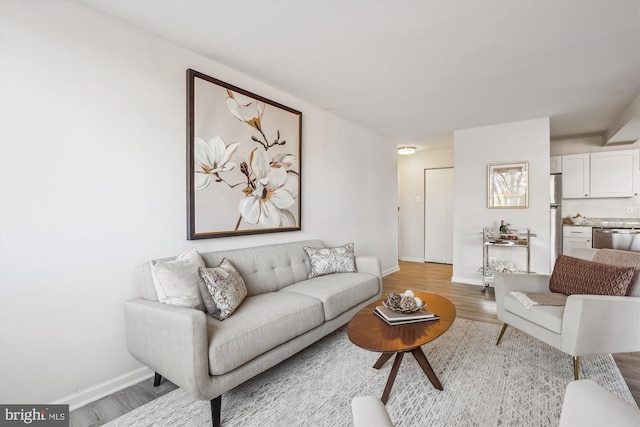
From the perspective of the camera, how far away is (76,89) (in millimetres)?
1954

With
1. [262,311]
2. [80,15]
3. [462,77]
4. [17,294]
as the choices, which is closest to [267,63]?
[80,15]

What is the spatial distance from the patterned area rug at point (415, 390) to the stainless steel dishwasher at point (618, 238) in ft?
11.1

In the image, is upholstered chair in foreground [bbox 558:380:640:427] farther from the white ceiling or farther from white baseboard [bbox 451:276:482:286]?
white baseboard [bbox 451:276:482:286]

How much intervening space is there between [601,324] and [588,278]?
1.67ft

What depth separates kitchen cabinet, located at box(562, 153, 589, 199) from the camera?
210 inches

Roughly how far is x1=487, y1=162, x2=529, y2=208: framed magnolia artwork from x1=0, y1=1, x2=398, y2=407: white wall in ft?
13.7

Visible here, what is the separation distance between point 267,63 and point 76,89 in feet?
4.84

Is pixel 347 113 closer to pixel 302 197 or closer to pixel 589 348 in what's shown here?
pixel 302 197

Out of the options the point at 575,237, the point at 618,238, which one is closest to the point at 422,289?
the point at 575,237

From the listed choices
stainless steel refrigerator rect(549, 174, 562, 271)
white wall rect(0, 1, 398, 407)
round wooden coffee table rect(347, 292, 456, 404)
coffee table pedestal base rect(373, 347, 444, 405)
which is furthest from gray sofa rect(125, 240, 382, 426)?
stainless steel refrigerator rect(549, 174, 562, 271)

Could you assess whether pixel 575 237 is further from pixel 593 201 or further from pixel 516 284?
pixel 516 284

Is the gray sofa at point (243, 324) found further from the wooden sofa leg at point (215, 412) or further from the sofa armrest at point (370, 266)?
the sofa armrest at point (370, 266)

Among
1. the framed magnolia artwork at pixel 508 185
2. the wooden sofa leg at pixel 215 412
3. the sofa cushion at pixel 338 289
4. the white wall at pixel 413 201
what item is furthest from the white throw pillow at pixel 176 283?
the white wall at pixel 413 201

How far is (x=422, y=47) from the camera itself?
8.25 ft
